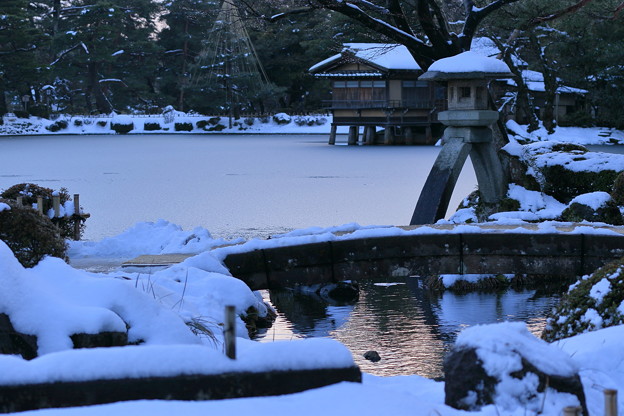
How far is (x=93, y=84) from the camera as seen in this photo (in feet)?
213

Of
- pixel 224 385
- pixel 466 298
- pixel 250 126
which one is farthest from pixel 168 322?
pixel 250 126

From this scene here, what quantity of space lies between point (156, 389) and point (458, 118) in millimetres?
11353

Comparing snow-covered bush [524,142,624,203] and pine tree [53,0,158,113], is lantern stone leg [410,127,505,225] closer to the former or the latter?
snow-covered bush [524,142,624,203]

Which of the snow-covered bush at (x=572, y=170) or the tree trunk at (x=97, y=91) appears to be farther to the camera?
the tree trunk at (x=97, y=91)

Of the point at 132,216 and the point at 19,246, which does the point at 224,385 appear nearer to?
the point at 19,246

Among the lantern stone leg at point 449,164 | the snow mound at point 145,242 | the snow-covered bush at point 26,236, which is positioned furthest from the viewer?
the lantern stone leg at point 449,164

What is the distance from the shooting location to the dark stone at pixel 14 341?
5016 mm

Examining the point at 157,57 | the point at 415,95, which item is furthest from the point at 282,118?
the point at 415,95

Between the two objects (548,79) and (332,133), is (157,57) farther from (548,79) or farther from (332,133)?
(548,79)

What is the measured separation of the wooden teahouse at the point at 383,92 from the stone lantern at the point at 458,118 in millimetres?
29413

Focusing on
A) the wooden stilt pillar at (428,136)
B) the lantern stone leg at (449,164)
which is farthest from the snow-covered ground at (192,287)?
the wooden stilt pillar at (428,136)

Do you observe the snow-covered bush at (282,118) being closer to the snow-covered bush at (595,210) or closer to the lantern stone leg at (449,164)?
the lantern stone leg at (449,164)

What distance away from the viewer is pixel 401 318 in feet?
33.8

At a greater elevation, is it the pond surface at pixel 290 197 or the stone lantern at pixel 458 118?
the stone lantern at pixel 458 118
